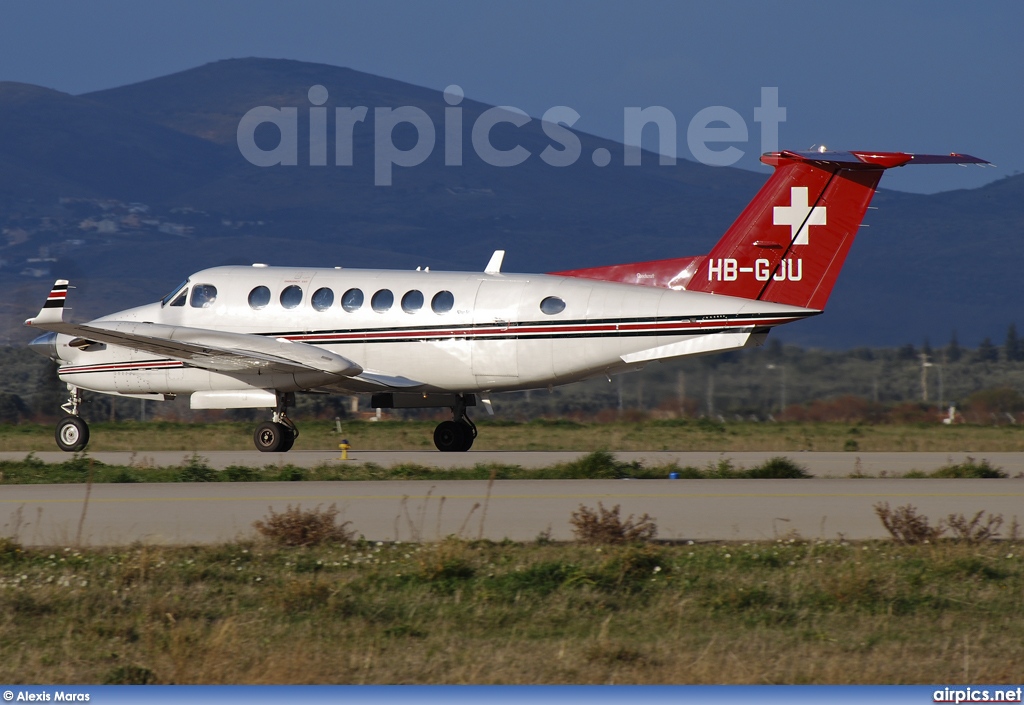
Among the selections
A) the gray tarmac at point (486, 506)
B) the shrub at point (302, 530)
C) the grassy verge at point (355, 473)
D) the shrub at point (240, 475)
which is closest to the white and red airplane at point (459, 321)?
the grassy verge at point (355, 473)

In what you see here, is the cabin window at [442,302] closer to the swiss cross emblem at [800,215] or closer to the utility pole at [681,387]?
the swiss cross emblem at [800,215]

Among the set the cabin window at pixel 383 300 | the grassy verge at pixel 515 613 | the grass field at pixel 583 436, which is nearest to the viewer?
the grassy verge at pixel 515 613

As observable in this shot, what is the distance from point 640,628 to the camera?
33.1 ft

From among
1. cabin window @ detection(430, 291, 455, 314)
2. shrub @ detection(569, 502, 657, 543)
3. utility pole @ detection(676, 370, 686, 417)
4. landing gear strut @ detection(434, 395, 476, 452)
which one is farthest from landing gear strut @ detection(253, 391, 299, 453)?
utility pole @ detection(676, 370, 686, 417)

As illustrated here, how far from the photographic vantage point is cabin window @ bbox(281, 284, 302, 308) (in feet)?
79.8

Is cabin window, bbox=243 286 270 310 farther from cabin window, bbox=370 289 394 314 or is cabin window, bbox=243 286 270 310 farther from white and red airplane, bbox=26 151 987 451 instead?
cabin window, bbox=370 289 394 314

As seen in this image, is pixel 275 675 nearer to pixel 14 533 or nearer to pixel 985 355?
pixel 14 533

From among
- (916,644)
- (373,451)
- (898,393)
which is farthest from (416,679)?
(898,393)

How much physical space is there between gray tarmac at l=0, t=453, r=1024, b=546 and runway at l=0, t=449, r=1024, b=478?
143 inches

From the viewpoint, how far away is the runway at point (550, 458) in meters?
22.1

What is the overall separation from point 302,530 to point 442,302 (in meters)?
10.8

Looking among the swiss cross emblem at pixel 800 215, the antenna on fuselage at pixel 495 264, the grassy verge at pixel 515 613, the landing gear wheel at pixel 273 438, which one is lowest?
the grassy verge at pixel 515 613

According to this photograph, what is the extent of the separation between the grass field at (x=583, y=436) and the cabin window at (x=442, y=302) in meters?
4.54

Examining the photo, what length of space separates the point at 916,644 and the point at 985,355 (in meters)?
49.1
